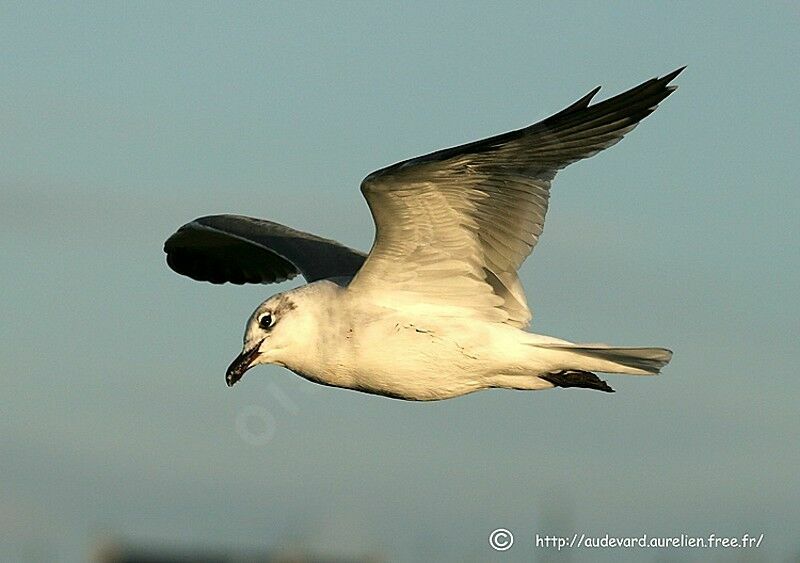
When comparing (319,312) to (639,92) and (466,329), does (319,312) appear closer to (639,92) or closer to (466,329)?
(466,329)

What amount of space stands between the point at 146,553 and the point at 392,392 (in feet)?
47.3

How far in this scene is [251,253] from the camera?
1875cm

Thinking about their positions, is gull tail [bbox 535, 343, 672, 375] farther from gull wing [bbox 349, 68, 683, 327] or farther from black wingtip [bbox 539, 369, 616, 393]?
gull wing [bbox 349, 68, 683, 327]

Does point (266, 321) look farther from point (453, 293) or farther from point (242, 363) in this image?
point (453, 293)

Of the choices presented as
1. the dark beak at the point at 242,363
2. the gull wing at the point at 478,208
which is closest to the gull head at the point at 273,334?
the dark beak at the point at 242,363

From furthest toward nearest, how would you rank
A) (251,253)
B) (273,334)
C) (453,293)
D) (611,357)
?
(251,253), (611,357), (453,293), (273,334)

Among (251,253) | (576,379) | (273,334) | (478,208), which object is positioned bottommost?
(576,379)

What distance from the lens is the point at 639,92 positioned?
14281 millimetres

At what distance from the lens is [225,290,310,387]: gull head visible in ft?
47.6

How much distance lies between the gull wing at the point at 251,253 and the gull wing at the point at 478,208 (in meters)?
1.61

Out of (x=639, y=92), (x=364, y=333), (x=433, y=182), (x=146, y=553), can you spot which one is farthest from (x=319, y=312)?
(x=146, y=553)

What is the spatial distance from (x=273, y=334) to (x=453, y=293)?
1.30 m

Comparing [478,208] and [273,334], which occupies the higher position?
[478,208]

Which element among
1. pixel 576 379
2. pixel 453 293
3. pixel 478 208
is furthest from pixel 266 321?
pixel 576 379
